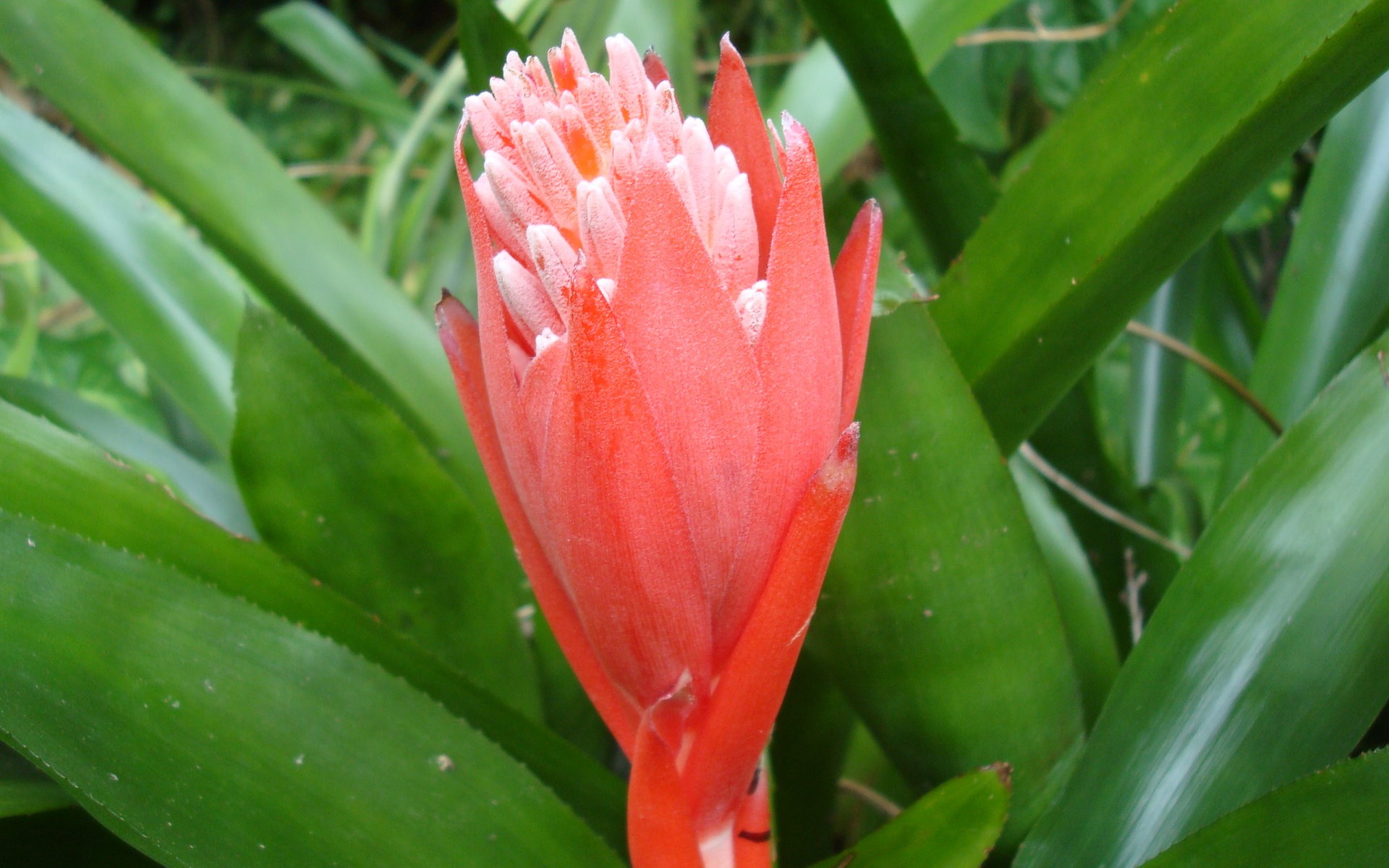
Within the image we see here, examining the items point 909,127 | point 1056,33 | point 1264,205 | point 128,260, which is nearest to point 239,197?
point 128,260

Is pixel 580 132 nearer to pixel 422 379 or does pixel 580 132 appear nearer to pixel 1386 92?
pixel 422 379

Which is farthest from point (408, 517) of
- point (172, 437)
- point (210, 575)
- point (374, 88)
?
point (374, 88)

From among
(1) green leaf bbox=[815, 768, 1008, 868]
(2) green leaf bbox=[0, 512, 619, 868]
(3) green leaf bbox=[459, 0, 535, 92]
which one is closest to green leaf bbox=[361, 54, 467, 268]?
(3) green leaf bbox=[459, 0, 535, 92]

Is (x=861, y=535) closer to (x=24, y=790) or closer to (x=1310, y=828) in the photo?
(x=1310, y=828)

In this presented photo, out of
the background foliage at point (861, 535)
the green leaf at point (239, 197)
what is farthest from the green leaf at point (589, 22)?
the green leaf at point (239, 197)

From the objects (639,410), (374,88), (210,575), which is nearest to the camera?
(639,410)

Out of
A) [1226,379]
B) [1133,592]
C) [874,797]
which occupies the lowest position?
[874,797]
